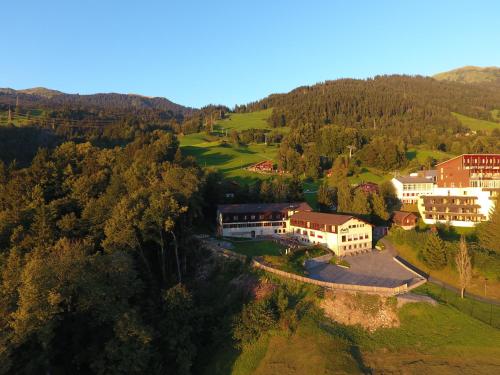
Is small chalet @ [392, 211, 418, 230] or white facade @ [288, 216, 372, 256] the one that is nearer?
white facade @ [288, 216, 372, 256]

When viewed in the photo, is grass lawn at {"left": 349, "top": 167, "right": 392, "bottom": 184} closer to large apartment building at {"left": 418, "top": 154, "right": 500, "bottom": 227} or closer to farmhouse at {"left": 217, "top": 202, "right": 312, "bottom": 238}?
large apartment building at {"left": 418, "top": 154, "right": 500, "bottom": 227}

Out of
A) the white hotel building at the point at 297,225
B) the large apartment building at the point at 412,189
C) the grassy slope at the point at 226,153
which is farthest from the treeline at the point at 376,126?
the white hotel building at the point at 297,225

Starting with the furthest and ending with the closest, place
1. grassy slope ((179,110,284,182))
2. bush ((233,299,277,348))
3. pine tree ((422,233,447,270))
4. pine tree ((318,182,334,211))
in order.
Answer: grassy slope ((179,110,284,182))
pine tree ((318,182,334,211))
pine tree ((422,233,447,270))
bush ((233,299,277,348))

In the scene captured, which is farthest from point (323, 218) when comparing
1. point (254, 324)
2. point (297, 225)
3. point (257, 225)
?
point (254, 324)

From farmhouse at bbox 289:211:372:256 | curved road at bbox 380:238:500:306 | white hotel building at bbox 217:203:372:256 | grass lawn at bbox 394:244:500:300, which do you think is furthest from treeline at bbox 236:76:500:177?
grass lawn at bbox 394:244:500:300

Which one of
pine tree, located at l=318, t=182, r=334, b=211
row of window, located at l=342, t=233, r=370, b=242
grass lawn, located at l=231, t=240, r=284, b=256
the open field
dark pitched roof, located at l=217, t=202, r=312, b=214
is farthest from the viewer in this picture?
the open field

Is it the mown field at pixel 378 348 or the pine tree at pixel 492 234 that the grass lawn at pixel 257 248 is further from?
the pine tree at pixel 492 234
